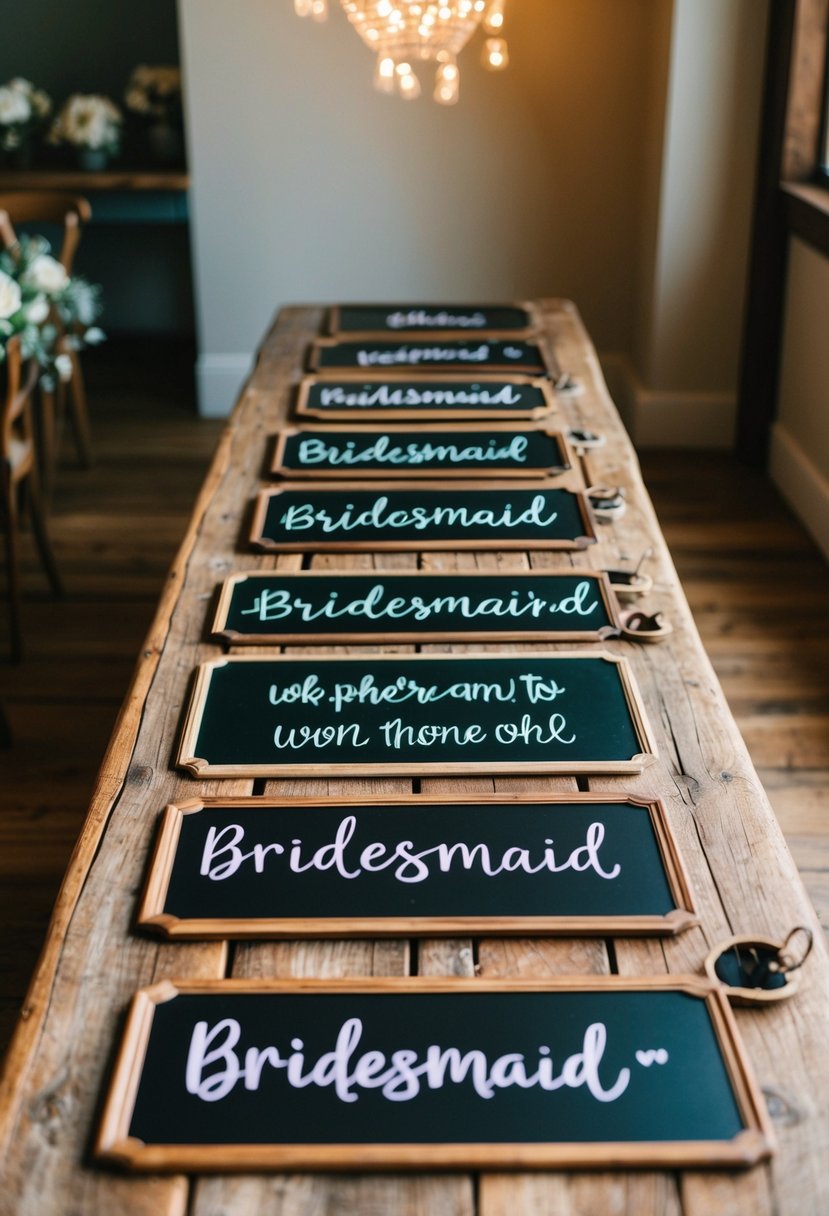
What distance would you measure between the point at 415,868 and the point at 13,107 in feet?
14.7

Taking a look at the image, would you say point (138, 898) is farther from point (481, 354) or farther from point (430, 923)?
point (481, 354)

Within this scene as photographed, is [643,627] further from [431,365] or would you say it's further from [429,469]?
[431,365]

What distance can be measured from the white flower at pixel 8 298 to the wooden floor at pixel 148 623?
0.88 metres

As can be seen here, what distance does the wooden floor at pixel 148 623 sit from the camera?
2453 millimetres

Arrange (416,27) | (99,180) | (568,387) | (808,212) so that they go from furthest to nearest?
(99,180), (808,212), (568,387), (416,27)

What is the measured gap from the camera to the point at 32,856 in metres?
2.42

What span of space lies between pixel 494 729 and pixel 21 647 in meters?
1.99

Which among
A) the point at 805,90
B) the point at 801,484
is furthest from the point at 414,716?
the point at 805,90

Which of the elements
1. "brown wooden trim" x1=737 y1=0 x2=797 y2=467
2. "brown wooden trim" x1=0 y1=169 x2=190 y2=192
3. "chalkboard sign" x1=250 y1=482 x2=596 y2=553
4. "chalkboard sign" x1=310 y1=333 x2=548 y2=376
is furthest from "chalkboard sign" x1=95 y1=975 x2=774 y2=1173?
"brown wooden trim" x1=0 y1=169 x2=190 y2=192

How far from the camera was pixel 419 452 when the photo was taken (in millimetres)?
2348

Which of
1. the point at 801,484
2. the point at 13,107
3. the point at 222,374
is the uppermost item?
the point at 13,107

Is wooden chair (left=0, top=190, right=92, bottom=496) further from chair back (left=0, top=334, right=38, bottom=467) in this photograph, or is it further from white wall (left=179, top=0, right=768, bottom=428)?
white wall (left=179, top=0, right=768, bottom=428)

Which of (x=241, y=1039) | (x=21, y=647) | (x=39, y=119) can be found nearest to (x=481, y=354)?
(x=21, y=647)

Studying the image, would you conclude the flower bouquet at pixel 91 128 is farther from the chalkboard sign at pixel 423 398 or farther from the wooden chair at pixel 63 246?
the chalkboard sign at pixel 423 398
